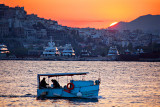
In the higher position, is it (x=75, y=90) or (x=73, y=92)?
(x=75, y=90)

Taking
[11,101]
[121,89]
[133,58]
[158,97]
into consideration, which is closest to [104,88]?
[121,89]

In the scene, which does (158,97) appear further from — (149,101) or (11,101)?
(11,101)

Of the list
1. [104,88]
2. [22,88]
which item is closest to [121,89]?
[104,88]

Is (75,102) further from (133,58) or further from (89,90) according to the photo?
(133,58)

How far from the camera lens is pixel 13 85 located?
6469cm

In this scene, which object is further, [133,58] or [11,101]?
[133,58]

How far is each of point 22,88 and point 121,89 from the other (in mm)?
11931

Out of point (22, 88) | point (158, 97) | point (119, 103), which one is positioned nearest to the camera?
point (119, 103)

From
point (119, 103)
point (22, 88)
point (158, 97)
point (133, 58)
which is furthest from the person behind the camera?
point (133, 58)

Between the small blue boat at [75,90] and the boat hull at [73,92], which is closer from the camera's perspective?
the small blue boat at [75,90]

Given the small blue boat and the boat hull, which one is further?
the boat hull

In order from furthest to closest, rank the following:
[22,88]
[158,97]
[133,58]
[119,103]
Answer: [133,58] < [22,88] < [158,97] < [119,103]

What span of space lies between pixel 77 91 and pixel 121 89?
34.5 ft

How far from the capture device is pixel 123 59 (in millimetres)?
193000
